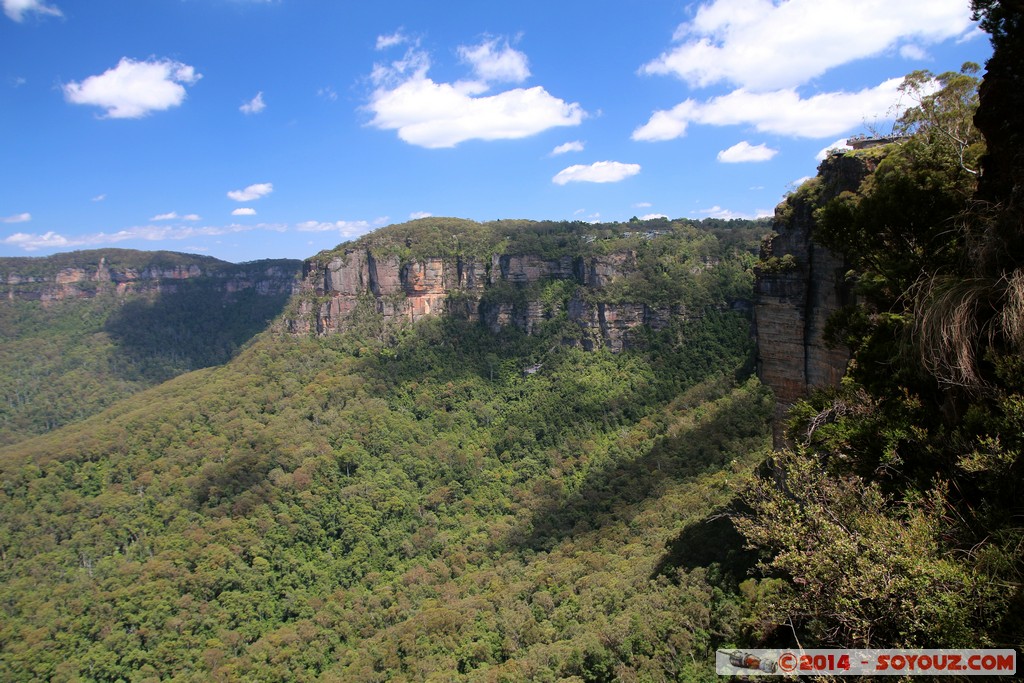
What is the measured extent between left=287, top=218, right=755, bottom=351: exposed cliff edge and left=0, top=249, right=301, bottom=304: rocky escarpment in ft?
140

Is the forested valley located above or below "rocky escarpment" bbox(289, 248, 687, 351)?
below

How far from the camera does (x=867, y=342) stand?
7582 mm

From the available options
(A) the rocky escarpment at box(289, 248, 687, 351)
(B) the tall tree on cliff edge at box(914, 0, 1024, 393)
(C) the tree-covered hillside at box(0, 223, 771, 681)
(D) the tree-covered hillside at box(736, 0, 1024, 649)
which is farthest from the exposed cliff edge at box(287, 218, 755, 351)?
(B) the tall tree on cliff edge at box(914, 0, 1024, 393)

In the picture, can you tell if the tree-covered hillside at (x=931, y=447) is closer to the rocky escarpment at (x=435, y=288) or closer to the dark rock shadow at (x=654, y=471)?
the dark rock shadow at (x=654, y=471)

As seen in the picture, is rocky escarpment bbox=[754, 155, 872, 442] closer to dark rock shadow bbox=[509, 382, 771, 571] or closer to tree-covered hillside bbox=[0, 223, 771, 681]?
tree-covered hillside bbox=[0, 223, 771, 681]

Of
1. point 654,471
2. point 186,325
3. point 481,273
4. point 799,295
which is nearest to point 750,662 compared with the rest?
point 799,295

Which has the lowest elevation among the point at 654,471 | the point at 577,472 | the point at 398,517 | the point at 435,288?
the point at 398,517

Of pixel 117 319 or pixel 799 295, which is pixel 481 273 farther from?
pixel 117 319

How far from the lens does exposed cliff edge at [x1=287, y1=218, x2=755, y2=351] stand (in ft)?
206

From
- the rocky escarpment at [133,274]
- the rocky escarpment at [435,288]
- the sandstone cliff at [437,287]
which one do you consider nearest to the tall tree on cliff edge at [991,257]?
the sandstone cliff at [437,287]

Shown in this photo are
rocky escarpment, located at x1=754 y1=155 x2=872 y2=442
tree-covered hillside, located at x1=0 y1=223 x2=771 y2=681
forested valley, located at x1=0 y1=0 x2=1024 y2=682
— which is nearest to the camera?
forested valley, located at x1=0 y1=0 x2=1024 y2=682

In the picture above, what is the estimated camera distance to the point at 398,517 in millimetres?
44125

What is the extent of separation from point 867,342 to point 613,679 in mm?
16851

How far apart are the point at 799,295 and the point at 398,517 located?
3546 cm
